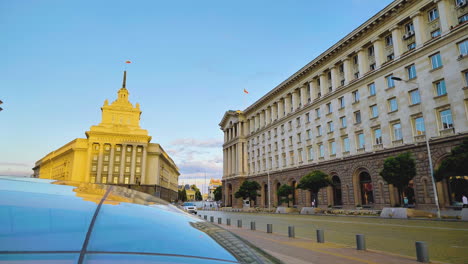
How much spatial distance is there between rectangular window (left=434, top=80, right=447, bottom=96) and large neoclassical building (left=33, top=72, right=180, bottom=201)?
6922cm

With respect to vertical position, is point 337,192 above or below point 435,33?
below

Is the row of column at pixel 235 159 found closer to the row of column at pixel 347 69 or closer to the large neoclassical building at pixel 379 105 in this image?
the row of column at pixel 347 69

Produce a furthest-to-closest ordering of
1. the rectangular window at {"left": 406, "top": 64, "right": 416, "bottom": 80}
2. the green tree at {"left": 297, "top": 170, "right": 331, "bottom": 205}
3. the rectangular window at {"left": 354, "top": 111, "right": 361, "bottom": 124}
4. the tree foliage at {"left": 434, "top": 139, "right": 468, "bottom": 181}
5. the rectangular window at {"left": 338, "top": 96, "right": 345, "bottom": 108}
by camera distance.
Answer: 1. the rectangular window at {"left": 338, "top": 96, "right": 345, "bottom": 108}
2. the rectangular window at {"left": 354, "top": 111, "right": 361, "bottom": 124}
3. the green tree at {"left": 297, "top": 170, "right": 331, "bottom": 205}
4. the rectangular window at {"left": 406, "top": 64, "right": 416, "bottom": 80}
5. the tree foliage at {"left": 434, "top": 139, "right": 468, "bottom": 181}

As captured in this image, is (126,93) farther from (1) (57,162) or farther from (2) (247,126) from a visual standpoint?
(2) (247,126)

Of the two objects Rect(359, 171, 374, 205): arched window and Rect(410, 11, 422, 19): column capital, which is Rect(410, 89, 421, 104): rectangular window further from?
Answer: Rect(359, 171, 374, 205): arched window

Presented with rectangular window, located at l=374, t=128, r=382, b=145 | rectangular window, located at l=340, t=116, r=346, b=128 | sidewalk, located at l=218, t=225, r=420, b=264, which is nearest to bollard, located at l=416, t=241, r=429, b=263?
sidewalk, located at l=218, t=225, r=420, b=264

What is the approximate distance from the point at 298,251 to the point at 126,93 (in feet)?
340

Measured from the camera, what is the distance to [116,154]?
290 ft

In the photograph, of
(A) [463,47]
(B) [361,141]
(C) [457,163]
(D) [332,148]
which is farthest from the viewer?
(D) [332,148]

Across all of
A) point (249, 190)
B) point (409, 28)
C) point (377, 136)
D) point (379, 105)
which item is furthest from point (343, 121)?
point (249, 190)

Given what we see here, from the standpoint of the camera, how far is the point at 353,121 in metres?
38.3

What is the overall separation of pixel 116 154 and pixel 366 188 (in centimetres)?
7236

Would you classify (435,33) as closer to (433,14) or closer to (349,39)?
(433,14)

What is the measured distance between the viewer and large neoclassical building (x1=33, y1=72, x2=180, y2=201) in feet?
282
